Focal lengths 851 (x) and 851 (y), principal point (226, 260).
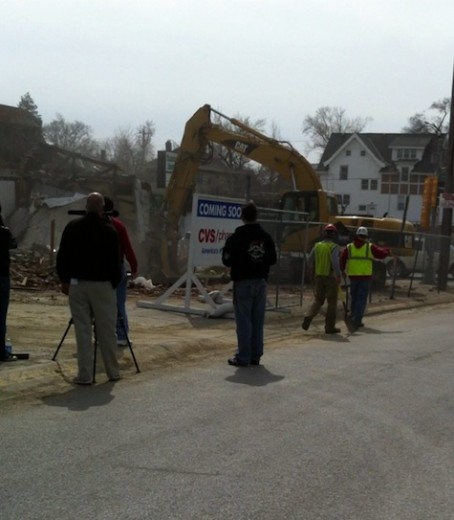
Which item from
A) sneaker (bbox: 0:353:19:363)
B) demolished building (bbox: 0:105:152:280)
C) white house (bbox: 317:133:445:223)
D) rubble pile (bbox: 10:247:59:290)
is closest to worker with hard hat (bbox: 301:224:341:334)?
sneaker (bbox: 0:353:19:363)

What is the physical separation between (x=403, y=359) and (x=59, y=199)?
2242 centimetres

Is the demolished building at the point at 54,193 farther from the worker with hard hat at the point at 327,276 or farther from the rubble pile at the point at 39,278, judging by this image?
the worker with hard hat at the point at 327,276

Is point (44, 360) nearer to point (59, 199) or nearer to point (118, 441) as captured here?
point (118, 441)

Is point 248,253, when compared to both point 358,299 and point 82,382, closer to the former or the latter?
point 82,382

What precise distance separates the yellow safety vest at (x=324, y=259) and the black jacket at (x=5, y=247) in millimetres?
6730

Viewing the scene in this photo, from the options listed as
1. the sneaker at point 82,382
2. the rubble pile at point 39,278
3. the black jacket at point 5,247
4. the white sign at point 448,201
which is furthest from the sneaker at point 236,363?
the white sign at point 448,201

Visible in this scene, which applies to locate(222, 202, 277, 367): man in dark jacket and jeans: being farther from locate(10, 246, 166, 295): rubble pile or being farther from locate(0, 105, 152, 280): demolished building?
locate(0, 105, 152, 280): demolished building

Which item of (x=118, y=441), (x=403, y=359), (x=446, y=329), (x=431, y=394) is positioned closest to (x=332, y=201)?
(x=446, y=329)

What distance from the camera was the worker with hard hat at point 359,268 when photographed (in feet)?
53.9

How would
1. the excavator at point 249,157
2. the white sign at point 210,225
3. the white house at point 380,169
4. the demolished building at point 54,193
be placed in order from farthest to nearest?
the white house at point 380,169 < the demolished building at point 54,193 < the excavator at point 249,157 < the white sign at point 210,225

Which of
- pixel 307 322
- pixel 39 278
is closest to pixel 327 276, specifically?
pixel 307 322

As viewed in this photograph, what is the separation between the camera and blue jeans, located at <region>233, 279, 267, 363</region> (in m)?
10.8

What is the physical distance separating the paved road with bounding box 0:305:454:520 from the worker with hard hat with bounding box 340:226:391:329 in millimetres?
5615

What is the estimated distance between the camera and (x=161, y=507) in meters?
5.34
